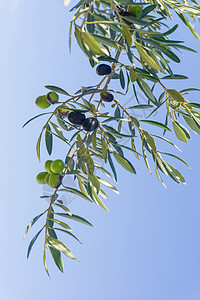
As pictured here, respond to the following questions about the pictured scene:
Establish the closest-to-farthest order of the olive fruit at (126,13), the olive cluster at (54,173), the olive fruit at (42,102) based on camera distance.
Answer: the olive fruit at (126,13) → the olive cluster at (54,173) → the olive fruit at (42,102)

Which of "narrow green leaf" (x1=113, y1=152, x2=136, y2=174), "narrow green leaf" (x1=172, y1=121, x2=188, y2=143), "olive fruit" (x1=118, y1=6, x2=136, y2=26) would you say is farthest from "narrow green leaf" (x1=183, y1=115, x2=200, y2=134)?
"olive fruit" (x1=118, y1=6, x2=136, y2=26)

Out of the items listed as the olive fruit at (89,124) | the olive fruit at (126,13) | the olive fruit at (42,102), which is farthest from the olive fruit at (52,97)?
the olive fruit at (126,13)

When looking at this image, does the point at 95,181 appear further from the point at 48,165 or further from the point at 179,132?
the point at 179,132

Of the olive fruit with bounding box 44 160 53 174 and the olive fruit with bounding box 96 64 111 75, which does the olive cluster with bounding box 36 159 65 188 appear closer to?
the olive fruit with bounding box 44 160 53 174

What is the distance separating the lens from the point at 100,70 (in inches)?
40.4

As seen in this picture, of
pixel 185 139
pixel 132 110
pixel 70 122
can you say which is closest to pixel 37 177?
pixel 70 122

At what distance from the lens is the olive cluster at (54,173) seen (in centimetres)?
104

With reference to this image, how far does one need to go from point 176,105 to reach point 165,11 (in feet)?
0.84

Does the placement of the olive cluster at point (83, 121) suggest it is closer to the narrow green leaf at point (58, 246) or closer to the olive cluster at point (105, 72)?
the olive cluster at point (105, 72)

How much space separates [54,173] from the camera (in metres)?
1.07

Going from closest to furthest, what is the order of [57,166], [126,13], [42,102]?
[126,13] < [57,166] < [42,102]

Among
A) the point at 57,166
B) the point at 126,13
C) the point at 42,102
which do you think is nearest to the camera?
the point at 126,13

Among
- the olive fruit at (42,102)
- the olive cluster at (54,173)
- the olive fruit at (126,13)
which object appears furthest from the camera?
the olive fruit at (42,102)

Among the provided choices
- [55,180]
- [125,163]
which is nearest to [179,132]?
[125,163]
